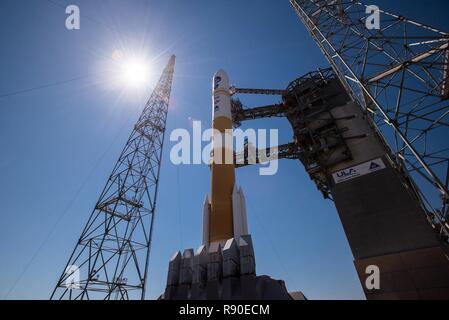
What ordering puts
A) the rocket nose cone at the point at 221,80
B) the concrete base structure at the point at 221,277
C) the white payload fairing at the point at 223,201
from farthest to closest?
the rocket nose cone at the point at 221,80 < the white payload fairing at the point at 223,201 < the concrete base structure at the point at 221,277

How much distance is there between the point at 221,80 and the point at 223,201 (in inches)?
464

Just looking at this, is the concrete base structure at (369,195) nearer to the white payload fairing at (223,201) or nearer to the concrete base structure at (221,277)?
the concrete base structure at (221,277)

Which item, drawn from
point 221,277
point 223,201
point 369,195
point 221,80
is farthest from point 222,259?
point 221,80

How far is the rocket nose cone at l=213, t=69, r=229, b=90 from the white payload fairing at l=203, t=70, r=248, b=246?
3.94 metres

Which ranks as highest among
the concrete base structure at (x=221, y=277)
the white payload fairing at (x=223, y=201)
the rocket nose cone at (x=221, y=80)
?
the rocket nose cone at (x=221, y=80)

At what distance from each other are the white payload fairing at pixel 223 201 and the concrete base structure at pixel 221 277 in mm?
1514

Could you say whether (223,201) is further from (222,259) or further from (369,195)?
(369,195)

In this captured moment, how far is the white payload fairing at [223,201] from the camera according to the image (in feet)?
47.5

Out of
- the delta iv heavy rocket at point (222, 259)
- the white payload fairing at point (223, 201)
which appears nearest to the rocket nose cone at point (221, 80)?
the white payload fairing at point (223, 201)

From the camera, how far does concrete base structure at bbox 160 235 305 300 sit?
35.4ft

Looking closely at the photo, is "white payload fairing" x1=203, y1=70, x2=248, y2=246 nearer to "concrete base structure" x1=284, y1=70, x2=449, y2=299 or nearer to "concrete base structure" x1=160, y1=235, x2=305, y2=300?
"concrete base structure" x1=160, y1=235, x2=305, y2=300

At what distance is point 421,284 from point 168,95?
3684 centimetres

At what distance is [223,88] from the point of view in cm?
2125
